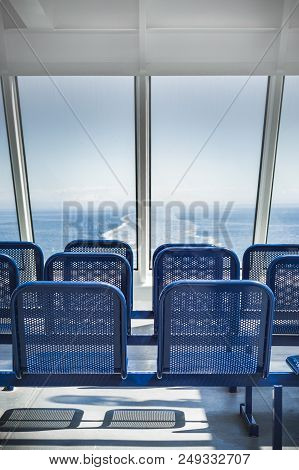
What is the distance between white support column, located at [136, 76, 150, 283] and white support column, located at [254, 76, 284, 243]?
1420 mm

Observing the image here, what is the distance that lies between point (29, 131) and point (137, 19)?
1.87 meters

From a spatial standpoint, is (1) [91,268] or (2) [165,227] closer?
(1) [91,268]

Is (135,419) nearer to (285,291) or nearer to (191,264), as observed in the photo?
(191,264)

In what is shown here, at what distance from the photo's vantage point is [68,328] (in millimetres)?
1850

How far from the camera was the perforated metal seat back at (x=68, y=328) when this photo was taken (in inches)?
70.2

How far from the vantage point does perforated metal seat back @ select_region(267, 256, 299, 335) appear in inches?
88.8

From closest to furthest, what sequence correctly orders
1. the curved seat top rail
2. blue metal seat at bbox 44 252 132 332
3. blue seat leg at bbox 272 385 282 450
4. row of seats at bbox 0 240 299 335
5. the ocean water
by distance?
blue seat leg at bbox 272 385 282 450 → row of seats at bbox 0 240 299 335 → blue metal seat at bbox 44 252 132 332 → the curved seat top rail → the ocean water

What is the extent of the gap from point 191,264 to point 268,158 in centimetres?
310

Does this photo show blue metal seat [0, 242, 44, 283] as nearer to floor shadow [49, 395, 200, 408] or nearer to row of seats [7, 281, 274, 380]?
floor shadow [49, 395, 200, 408]

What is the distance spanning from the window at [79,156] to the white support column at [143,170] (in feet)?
0.52

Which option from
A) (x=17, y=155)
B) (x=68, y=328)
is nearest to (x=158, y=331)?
(x=68, y=328)

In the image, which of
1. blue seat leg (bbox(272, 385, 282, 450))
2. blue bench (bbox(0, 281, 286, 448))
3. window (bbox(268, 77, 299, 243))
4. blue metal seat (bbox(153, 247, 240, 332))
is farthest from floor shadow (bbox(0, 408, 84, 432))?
window (bbox(268, 77, 299, 243))

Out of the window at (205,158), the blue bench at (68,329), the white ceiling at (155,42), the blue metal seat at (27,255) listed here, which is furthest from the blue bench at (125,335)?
the window at (205,158)

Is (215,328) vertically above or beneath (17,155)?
beneath
